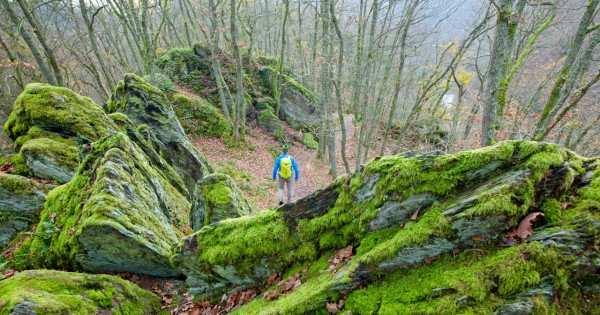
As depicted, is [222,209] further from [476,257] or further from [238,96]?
[238,96]

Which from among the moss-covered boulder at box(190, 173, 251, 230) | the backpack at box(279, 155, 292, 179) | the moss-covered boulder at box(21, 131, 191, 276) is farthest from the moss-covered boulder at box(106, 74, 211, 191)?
the moss-covered boulder at box(21, 131, 191, 276)

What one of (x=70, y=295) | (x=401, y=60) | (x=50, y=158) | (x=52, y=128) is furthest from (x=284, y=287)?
(x=401, y=60)

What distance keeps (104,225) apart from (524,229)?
20.5 ft

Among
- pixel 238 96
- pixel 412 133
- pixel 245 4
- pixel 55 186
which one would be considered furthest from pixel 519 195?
pixel 412 133

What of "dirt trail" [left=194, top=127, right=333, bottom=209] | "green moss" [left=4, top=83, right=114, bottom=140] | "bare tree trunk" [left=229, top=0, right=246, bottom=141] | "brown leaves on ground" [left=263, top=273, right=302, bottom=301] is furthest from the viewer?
"bare tree trunk" [left=229, top=0, right=246, bottom=141]

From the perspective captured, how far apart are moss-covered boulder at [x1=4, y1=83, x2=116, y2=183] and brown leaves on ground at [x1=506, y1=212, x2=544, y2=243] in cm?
933

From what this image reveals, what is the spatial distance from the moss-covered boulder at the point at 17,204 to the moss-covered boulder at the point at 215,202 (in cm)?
331

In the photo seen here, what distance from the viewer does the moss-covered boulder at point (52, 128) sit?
827 cm

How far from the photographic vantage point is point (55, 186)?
26.6 ft

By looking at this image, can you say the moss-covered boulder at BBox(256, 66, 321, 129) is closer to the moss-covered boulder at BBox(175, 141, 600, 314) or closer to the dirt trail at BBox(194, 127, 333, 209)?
the dirt trail at BBox(194, 127, 333, 209)

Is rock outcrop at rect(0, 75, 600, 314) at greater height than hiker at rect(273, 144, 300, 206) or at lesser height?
greater

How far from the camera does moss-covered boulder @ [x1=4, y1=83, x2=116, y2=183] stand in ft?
27.1

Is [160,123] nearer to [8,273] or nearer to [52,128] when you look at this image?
[52,128]

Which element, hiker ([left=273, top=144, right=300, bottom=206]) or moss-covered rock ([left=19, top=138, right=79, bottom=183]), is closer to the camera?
moss-covered rock ([left=19, top=138, right=79, bottom=183])
